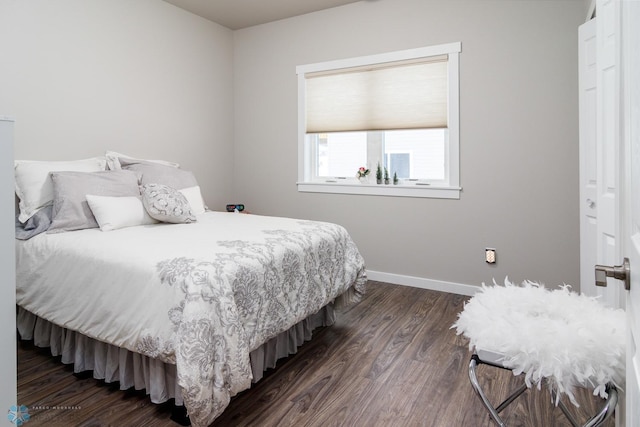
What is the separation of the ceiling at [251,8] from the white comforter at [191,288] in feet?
8.16

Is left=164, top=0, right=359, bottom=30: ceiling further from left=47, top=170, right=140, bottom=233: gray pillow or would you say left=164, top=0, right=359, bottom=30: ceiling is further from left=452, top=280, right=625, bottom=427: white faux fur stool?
left=452, top=280, right=625, bottom=427: white faux fur stool

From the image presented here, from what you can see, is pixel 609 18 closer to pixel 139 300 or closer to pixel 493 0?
pixel 493 0

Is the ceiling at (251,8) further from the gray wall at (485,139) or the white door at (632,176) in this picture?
the white door at (632,176)

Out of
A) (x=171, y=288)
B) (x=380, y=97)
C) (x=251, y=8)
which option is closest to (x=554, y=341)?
(x=171, y=288)

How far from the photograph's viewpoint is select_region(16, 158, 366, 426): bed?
1602mm

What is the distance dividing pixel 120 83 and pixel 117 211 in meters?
1.54

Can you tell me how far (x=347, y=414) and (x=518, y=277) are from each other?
7.20 feet

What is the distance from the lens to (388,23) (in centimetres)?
372

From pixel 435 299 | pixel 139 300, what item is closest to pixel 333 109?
pixel 435 299

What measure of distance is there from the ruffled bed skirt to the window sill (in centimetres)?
165

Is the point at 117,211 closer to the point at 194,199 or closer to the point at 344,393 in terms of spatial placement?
the point at 194,199

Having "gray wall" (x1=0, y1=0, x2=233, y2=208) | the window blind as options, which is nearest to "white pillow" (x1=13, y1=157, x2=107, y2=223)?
"gray wall" (x1=0, y1=0, x2=233, y2=208)

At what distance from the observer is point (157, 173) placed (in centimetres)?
315

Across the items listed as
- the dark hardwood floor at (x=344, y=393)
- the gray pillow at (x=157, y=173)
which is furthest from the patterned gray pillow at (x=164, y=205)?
the dark hardwood floor at (x=344, y=393)
